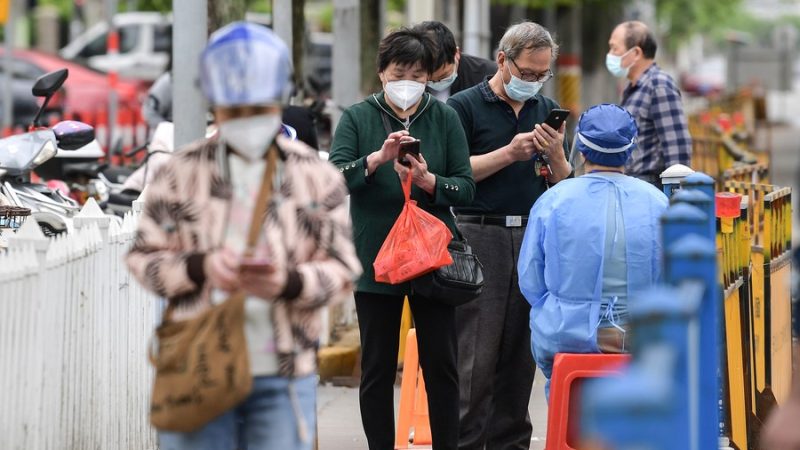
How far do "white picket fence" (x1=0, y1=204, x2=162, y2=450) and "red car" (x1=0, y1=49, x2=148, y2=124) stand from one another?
50.5ft

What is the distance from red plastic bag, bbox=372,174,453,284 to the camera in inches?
249

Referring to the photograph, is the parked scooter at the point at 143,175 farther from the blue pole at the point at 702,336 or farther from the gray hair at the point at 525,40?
the blue pole at the point at 702,336

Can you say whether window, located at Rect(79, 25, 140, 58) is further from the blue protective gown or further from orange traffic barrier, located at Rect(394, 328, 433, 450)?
the blue protective gown

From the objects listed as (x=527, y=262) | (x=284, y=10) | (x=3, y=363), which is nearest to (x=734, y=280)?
(x=527, y=262)

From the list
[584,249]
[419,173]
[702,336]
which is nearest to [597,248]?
[584,249]

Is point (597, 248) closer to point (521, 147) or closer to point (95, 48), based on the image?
point (521, 147)

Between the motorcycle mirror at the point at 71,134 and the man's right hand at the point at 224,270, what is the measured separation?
4.49 meters

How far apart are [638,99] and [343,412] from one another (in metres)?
2.47

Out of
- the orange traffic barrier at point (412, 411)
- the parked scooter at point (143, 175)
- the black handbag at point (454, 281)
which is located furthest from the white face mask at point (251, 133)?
the parked scooter at point (143, 175)

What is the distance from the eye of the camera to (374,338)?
6586 millimetres

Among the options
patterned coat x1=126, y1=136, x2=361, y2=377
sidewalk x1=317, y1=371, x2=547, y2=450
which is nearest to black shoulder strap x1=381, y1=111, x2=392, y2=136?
sidewalk x1=317, y1=371, x2=547, y2=450

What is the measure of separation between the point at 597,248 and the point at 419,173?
76 cm

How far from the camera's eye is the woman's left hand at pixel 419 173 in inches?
248

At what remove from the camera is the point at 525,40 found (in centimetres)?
720
